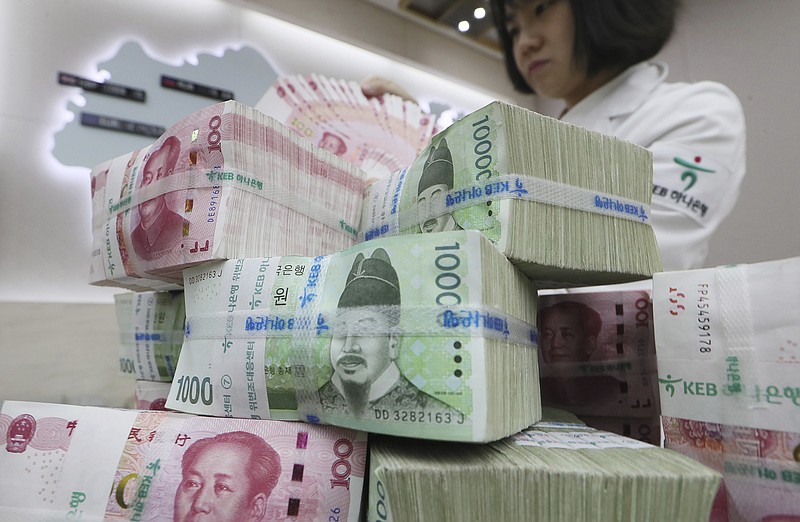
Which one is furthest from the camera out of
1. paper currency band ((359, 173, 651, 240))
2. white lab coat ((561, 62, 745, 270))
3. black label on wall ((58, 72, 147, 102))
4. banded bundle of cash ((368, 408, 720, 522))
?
black label on wall ((58, 72, 147, 102))

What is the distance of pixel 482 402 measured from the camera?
0.36 metres

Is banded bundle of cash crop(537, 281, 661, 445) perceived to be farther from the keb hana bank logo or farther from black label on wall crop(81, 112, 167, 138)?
black label on wall crop(81, 112, 167, 138)

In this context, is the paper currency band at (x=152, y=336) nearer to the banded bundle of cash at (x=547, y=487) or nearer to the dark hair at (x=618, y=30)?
the banded bundle of cash at (x=547, y=487)

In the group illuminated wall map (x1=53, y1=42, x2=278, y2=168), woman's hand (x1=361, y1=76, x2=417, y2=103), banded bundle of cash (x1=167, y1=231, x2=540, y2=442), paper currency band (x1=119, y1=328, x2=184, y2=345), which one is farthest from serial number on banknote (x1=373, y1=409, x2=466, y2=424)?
illuminated wall map (x1=53, y1=42, x2=278, y2=168)

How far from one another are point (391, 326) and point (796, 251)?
5.20 feet

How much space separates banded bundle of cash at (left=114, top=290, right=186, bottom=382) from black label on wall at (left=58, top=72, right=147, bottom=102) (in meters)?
1.07

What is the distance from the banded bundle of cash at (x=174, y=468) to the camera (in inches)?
16.6

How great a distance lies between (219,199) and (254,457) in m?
0.26

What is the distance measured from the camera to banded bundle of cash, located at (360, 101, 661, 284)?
444 mm

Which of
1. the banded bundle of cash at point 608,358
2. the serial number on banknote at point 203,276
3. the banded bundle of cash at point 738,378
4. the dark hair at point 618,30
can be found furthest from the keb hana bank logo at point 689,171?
the serial number on banknote at point 203,276

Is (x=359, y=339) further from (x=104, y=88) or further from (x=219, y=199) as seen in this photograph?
(x=104, y=88)

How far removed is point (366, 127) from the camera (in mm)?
1327

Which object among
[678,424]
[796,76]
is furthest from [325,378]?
[796,76]

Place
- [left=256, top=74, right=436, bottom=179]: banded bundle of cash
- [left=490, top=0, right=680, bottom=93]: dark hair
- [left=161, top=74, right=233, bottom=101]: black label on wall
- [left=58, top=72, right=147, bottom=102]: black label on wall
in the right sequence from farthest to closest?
1. [left=161, top=74, right=233, bottom=101]: black label on wall
2. [left=58, top=72, right=147, bottom=102]: black label on wall
3. [left=256, top=74, right=436, bottom=179]: banded bundle of cash
4. [left=490, top=0, right=680, bottom=93]: dark hair
